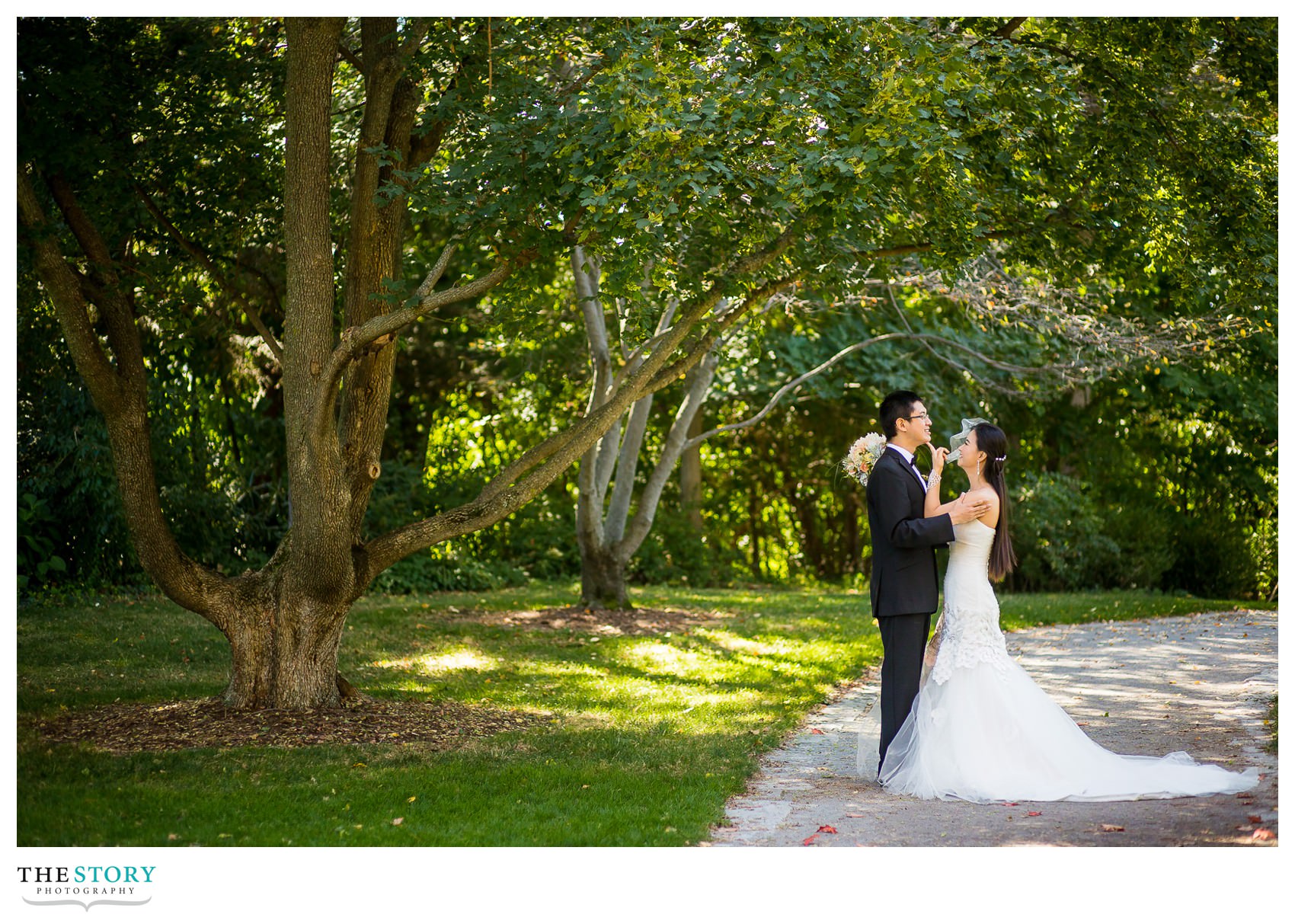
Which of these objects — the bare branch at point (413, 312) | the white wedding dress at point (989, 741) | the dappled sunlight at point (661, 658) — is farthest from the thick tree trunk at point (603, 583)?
the white wedding dress at point (989, 741)

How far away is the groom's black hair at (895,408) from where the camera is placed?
619 cm

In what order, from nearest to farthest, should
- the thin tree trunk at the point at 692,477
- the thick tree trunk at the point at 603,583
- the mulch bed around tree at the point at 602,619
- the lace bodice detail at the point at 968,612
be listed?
the lace bodice detail at the point at 968,612 → the mulch bed around tree at the point at 602,619 → the thick tree trunk at the point at 603,583 → the thin tree trunk at the point at 692,477

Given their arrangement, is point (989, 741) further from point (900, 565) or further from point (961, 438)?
point (961, 438)

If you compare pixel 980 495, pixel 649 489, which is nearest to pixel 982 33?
pixel 980 495

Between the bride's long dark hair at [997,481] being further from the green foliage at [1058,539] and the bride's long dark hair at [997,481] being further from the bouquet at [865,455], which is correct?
the green foliage at [1058,539]

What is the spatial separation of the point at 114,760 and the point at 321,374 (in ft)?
7.90

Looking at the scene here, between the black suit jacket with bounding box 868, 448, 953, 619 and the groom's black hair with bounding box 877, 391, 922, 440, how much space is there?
195 millimetres

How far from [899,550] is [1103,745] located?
6.19ft

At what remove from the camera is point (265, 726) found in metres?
6.75

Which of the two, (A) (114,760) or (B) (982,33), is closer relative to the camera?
(A) (114,760)

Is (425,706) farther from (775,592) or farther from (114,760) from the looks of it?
(775,592)

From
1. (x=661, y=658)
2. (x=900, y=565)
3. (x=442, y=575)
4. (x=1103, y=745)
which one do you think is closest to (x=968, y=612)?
(x=900, y=565)

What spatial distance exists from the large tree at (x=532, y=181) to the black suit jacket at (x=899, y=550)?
1.44m
